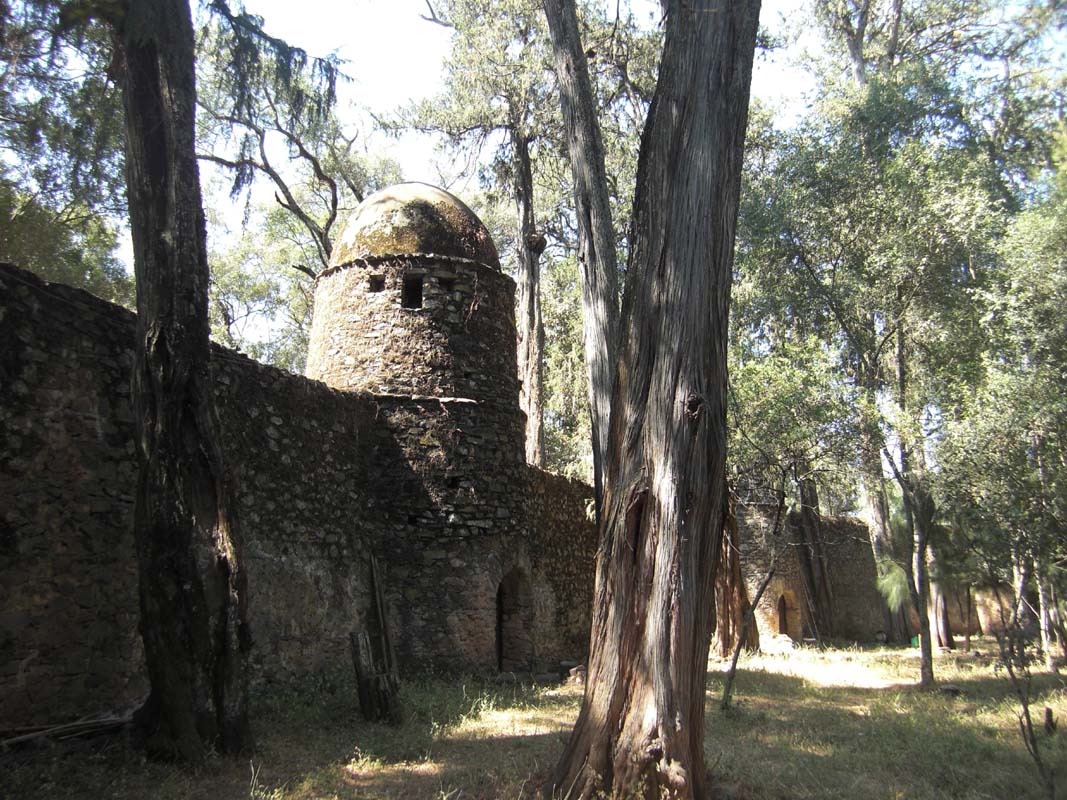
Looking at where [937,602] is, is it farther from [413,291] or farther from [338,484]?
[338,484]

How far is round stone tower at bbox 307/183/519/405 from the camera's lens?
10508 mm

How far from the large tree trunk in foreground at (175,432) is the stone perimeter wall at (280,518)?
71 centimetres

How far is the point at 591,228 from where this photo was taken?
9.02 meters

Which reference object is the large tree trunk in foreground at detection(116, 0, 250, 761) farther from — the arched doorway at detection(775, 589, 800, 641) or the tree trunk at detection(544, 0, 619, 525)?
the arched doorway at detection(775, 589, 800, 641)

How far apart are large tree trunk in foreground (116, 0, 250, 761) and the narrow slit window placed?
15.5ft

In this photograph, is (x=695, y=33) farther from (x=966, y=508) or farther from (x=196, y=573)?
(x=966, y=508)

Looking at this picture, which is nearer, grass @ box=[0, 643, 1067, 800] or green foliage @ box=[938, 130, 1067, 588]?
grass @ box=[0, 643, 1067, 800]

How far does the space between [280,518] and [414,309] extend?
3.54 m

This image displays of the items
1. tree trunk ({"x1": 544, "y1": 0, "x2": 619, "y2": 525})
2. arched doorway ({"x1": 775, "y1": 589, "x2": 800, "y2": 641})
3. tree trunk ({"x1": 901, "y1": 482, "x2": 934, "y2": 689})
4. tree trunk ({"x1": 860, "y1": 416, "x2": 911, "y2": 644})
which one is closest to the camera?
tree trunk ({"x1": 544, "y1": 0, "x2": 619, "y2": 525})

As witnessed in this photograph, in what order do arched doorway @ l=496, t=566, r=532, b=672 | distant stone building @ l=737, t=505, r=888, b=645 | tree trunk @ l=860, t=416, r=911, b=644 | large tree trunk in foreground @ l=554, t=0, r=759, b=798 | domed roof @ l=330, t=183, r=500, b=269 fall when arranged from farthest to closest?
1. distant stone building @ l=737, t=505, r=888, b=645
2. tree trunk @ l=860, t=416, r=911, b=644
3. domed roof @ l=330, t=183, r=500, b=269
4. arched doorway @ l=496, t=566, r=532, b=672
5. large tree trunk in foreground @ l=554, t=0, r=759, b=798

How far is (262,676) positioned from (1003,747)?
7.07 meters

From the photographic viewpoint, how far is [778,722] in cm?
860

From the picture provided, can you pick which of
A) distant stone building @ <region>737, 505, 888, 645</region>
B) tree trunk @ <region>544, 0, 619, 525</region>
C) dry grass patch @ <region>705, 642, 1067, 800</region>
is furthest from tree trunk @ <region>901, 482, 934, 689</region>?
tree trunk @ <region>544, 0, 619, 525</region>

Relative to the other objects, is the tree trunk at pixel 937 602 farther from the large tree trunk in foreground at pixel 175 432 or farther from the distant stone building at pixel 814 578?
the large tree trunk in foreground at pixel 175 432
